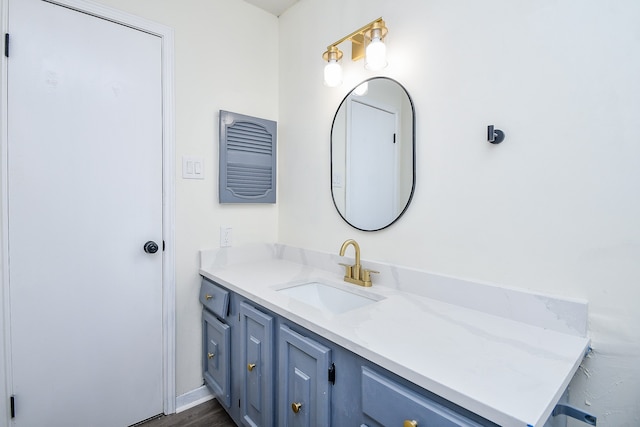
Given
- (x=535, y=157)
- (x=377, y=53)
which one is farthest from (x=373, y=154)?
(x=535, y=157)

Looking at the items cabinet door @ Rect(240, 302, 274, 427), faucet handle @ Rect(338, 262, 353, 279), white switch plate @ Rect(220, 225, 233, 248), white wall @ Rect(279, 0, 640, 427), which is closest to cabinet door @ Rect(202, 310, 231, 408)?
cabinet door @ Rect(240, 302, 274, 427)

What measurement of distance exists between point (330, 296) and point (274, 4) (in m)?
1.87

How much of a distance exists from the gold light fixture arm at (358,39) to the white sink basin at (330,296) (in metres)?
1.16

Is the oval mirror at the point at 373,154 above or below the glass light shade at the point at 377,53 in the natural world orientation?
below

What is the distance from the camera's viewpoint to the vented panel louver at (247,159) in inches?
71.9

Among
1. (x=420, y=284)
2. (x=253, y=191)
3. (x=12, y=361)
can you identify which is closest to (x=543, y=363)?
(x=420, y=284)

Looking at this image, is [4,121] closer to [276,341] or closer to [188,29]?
[188,29]

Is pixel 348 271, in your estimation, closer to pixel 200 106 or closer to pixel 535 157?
pixel 535 157

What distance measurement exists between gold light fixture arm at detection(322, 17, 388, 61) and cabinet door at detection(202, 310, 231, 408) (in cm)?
150

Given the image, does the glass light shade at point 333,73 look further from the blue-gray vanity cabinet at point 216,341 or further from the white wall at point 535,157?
the blue-gray vanity cabinet at point 216,341

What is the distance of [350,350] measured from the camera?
2.91ft

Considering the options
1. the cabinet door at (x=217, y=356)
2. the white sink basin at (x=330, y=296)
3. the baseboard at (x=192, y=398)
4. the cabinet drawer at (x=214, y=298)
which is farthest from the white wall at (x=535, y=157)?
the baseboard at (x=192, y=398)

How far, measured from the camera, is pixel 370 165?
1542mm

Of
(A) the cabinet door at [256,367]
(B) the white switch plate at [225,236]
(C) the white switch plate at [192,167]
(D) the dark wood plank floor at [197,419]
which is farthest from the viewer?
(B) the white switch plate at [225,236]
